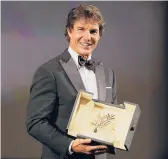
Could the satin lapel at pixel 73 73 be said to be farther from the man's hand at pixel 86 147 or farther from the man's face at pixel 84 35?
the man's hand at pixel 86 147

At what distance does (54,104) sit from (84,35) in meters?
0.22

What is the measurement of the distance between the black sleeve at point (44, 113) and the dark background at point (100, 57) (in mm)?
979

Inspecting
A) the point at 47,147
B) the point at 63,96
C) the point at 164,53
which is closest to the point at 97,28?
the point at 63,96

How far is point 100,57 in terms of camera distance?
206 cm

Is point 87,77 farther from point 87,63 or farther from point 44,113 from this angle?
point 44,113

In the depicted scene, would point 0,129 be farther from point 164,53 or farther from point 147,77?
point 164,53

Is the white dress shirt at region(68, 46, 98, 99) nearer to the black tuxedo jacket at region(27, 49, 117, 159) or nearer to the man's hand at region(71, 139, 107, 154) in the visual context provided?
the black tuxedo jacket at region(27, 49, 117, 159)

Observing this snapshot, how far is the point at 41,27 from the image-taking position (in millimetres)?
2090

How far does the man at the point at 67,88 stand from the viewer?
1.07m

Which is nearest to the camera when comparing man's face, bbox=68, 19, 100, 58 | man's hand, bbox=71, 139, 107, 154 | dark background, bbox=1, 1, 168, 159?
man's hand, bbox=71, 139, 107, 154

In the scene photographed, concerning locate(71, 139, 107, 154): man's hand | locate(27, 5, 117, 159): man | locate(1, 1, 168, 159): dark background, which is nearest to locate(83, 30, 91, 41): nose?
locate(27, 5, 117, 159): man

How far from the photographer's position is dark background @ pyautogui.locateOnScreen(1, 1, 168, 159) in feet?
6.82

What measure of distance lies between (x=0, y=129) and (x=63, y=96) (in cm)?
110

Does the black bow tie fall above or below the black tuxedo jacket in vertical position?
above
